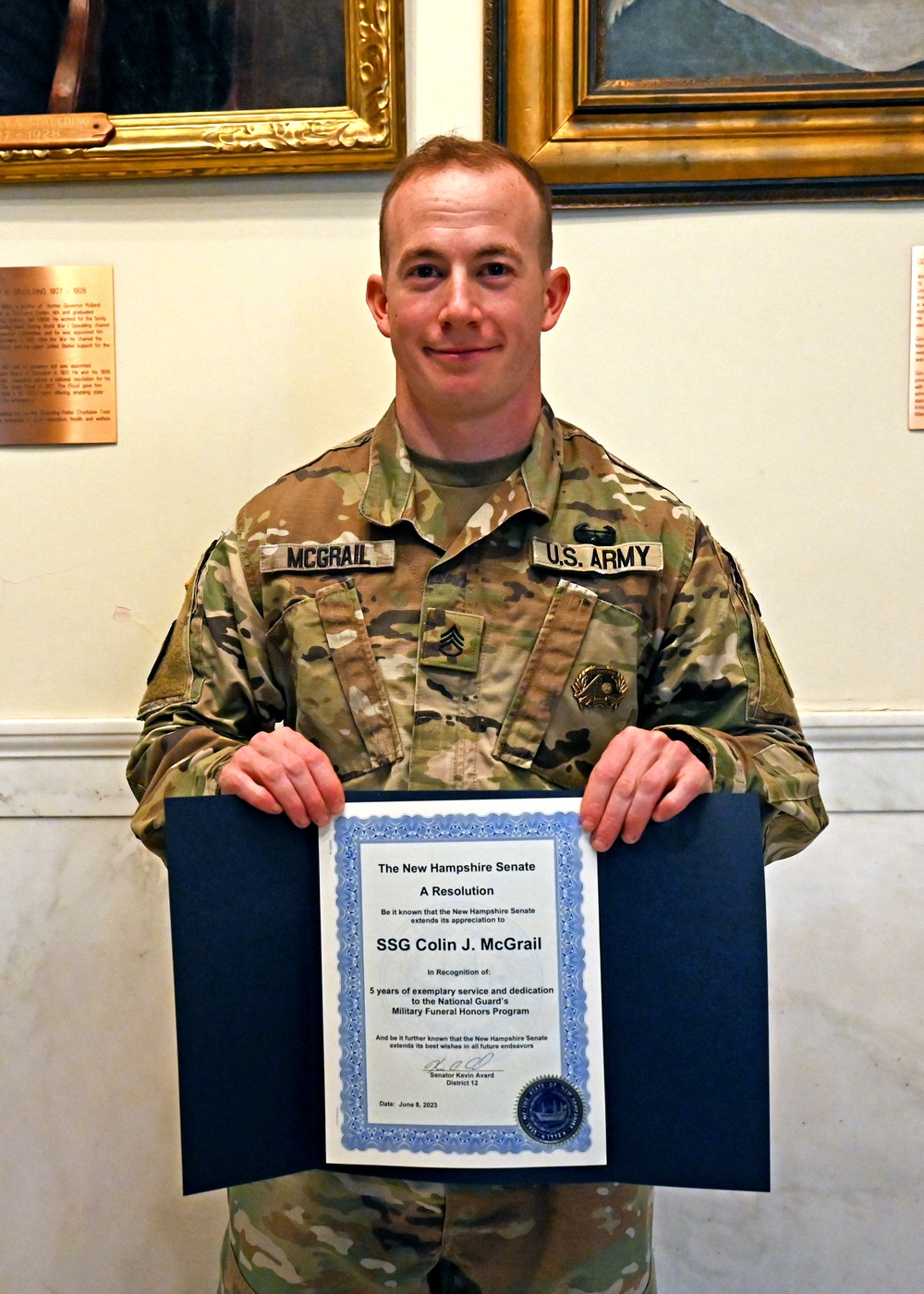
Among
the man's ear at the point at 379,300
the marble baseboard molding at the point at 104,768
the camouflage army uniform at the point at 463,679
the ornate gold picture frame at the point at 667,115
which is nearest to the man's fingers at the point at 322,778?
the camouflage army uniform at the point at 463,679

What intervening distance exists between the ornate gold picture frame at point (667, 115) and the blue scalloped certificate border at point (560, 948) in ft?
3.28

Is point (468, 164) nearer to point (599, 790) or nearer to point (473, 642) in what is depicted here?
point (473, 642)

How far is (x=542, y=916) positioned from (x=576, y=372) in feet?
2.95

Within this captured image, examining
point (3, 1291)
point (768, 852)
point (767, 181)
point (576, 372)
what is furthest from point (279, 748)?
point (3, 1291)

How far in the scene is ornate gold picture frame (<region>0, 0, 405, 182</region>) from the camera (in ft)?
4.66

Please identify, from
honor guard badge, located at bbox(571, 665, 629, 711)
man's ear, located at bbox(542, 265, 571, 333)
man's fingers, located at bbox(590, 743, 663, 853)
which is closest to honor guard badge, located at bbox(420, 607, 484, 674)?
honor guard badge, located at bbox(571, 665, 629, 711)

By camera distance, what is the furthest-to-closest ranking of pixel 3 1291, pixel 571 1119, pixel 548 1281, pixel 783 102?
pixel 3 1291 → pixel 783 102 → pixel 548 1281 → pixel 571 1119

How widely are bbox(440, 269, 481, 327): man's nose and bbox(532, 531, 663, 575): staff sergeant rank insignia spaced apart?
0.22m

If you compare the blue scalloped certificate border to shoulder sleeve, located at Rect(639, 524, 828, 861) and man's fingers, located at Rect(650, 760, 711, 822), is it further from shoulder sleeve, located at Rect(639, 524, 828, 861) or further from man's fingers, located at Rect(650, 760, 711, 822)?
shoulder sleeve, located at Rect(639, 524, 828, 861)

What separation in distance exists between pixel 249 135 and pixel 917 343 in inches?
38.9

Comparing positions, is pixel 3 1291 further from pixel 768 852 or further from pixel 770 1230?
pixel 768 852

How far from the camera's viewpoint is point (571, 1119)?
84cm

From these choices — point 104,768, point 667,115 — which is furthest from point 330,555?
point 667,115
